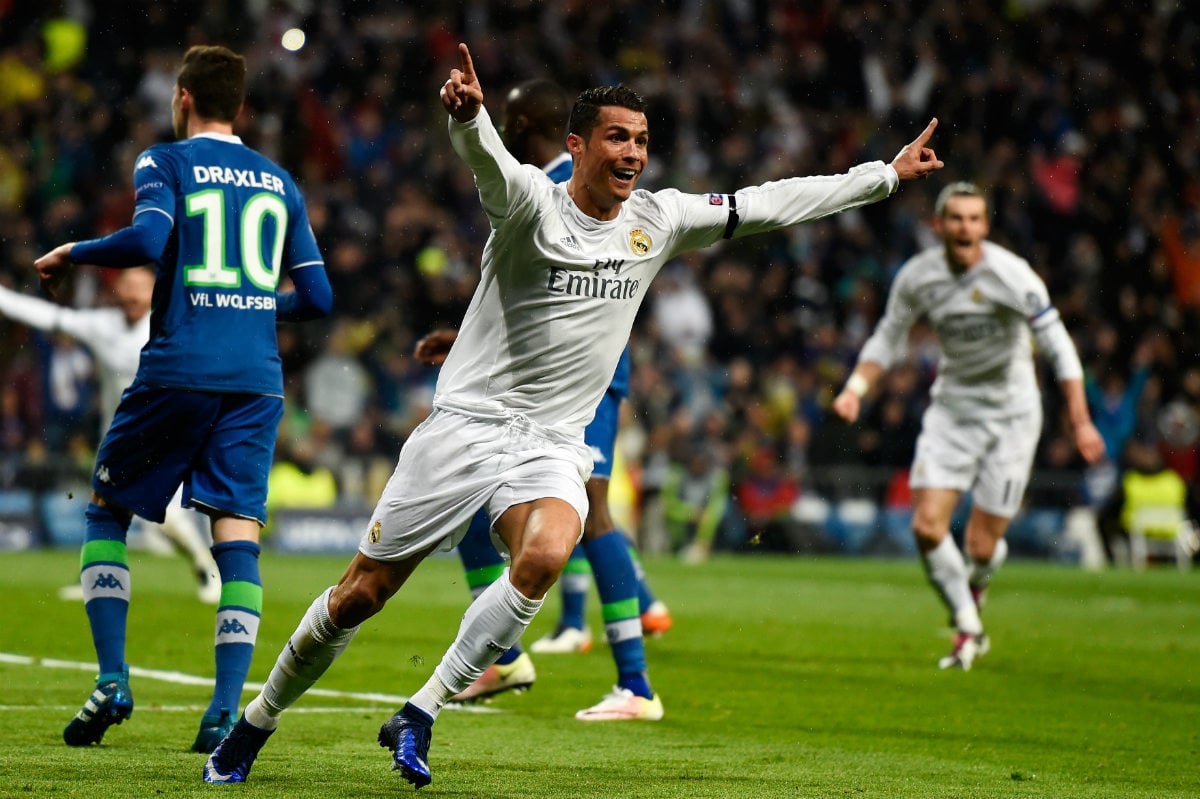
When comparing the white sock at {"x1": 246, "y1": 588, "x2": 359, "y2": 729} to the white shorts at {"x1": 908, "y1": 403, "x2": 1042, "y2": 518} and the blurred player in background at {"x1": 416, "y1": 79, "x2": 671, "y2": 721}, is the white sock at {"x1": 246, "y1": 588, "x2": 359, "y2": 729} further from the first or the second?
the white shorts at {"x1": 908, "y1": 403, "x2": 1042, "y2": 518}

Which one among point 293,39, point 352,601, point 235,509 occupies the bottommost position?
point 352,601

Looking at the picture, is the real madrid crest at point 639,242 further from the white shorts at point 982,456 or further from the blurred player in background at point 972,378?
the white shorts at point 982,456

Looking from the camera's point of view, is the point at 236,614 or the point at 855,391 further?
the point at 855,391

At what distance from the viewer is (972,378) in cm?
1024

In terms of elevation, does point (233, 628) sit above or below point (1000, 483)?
below

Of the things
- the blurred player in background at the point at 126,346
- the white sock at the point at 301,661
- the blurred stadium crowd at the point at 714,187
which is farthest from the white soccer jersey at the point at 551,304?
the blurred stadium crowd at the point at 714,187

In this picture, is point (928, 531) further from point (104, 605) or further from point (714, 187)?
point (714, 187)

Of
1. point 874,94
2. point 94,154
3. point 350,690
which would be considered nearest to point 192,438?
point 350,690

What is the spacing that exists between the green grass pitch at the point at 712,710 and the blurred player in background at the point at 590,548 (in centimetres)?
17

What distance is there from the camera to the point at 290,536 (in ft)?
65.2

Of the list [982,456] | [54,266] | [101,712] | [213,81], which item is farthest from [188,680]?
[982,456]

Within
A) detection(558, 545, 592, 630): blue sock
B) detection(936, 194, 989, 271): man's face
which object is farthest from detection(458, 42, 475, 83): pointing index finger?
detection(936, 194, 989, 271): man's face

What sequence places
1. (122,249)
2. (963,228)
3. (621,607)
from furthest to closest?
(963,228) → (621,607) → (122,249)

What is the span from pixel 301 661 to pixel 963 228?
5.88m
